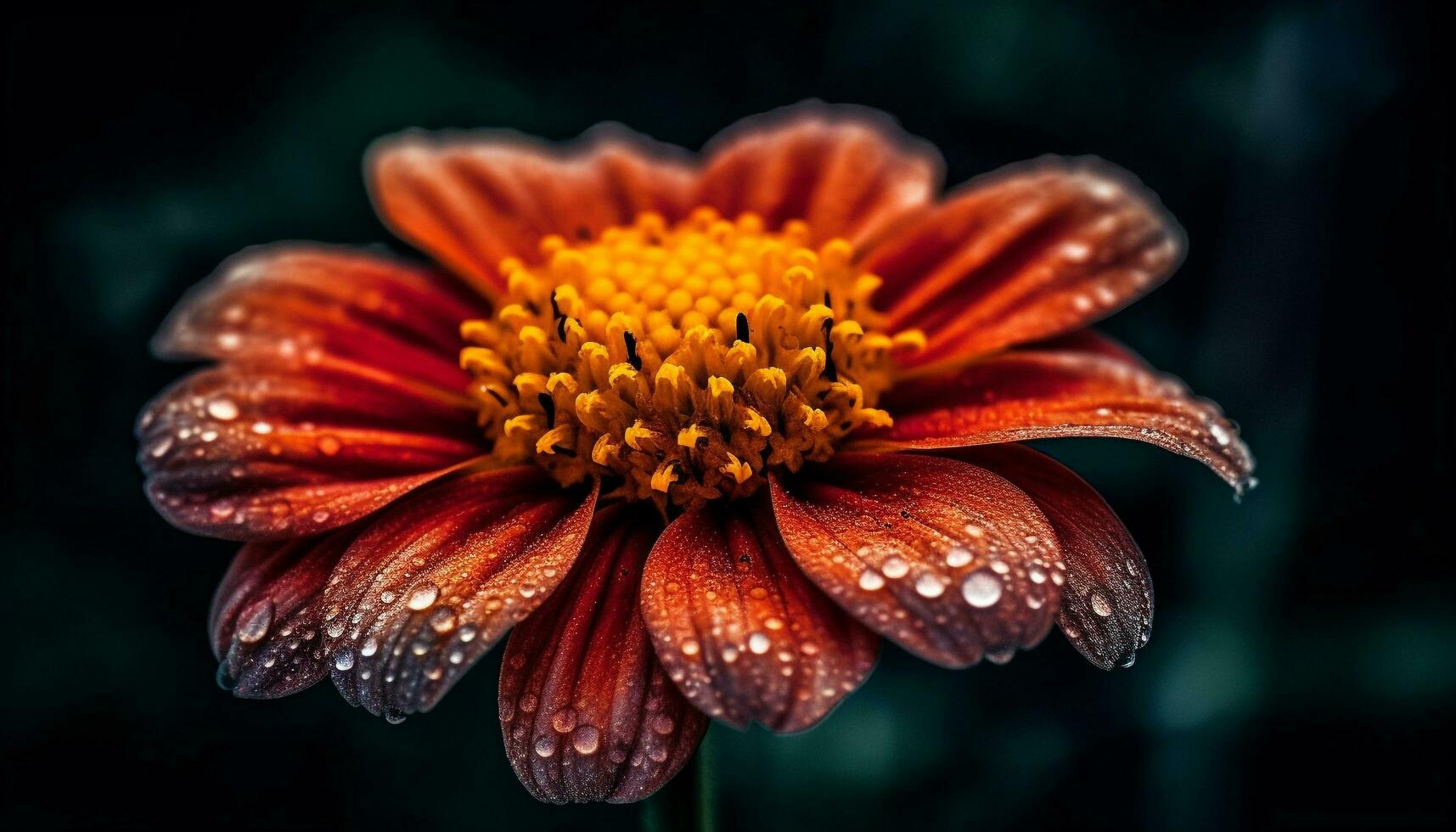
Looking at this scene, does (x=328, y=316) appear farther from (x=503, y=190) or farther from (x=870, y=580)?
(x=870, y=580)

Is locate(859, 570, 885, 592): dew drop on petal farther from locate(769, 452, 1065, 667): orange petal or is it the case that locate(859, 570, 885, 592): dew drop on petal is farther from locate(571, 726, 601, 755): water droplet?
locate(571, 726, 601, 755): water droplet

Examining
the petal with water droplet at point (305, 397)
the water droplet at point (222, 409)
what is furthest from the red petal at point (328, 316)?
the water droplet at point (222, 409)

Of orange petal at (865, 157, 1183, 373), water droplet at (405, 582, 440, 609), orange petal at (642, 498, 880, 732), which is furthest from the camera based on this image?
orange petal at (865, 157, 1183, 373)

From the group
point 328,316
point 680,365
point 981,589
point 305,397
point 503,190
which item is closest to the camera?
point 981,589

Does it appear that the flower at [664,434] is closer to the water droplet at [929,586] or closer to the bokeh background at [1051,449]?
the water droplet at [929,586]

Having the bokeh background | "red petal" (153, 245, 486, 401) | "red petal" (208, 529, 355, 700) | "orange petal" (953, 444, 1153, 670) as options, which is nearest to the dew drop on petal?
"orange petal" (953, 444, 1153, 670)

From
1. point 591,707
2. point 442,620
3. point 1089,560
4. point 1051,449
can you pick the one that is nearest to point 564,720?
point 591,707
